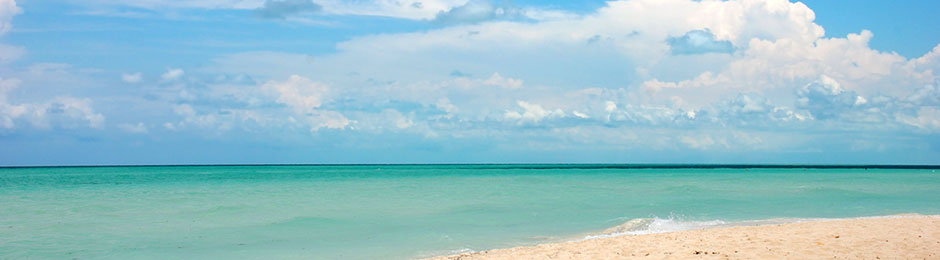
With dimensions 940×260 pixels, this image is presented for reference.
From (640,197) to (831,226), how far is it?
15853 mm

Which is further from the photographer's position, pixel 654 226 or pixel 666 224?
pixel 666 224

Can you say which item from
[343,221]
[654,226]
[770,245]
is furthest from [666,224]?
[343,221]

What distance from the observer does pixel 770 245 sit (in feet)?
39.1

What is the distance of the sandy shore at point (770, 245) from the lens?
10.9 metres

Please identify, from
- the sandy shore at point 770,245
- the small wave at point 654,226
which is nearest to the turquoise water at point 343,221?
the small wave at point 654,226

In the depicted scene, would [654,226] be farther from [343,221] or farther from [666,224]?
[343,221]

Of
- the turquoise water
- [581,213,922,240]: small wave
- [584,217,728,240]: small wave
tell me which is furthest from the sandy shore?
the turquoise water

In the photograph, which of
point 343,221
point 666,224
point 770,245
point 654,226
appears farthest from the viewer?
point 343,221

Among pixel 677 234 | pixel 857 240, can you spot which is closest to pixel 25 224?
pixel 677 234

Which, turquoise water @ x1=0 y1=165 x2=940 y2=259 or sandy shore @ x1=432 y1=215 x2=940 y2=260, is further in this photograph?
turquoise water @ x1=0 y1=165 x2=940 y2=259

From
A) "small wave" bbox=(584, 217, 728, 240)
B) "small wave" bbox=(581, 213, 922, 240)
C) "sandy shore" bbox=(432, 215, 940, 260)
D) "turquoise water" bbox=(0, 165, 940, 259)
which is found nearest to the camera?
"sandy shore" bbox=(432, 215, 940, 260)

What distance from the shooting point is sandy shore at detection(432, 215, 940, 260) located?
1093 cm

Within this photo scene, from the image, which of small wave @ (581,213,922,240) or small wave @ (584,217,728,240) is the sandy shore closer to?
small wave @ (584,217,728,240)

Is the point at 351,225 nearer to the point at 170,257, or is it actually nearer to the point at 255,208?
the point at 170,257
